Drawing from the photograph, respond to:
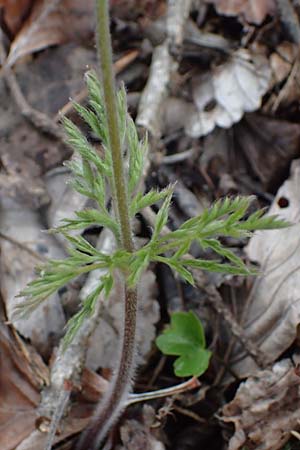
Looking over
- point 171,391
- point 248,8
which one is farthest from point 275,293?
point 248,8

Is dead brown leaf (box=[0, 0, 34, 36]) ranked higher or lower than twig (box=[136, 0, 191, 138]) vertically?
higher

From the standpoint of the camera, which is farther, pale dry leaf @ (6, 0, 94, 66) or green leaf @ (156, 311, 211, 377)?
Answer: pale dry leaf @ (6, 0, 94, 66)

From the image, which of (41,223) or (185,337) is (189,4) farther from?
(185,337)

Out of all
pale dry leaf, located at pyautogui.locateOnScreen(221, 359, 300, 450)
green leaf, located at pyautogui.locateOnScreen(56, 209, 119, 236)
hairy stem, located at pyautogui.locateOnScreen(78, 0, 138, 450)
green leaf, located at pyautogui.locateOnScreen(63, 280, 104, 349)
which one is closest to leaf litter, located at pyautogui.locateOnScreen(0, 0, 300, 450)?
pale dry leaf, located at pyautogui.locateOnScreen(221, 359, 300, 450)

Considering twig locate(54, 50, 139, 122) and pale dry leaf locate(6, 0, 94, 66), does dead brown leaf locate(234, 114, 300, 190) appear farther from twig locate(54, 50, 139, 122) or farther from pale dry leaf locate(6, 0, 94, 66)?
pale dry leaf locate(6, 0, 94, 66)

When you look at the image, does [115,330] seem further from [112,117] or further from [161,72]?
[161,72]

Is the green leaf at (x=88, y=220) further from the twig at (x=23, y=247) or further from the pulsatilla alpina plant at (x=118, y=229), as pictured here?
the twig at (x=23, y=247)

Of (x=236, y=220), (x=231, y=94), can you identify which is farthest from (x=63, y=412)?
(x=231, y=94)
